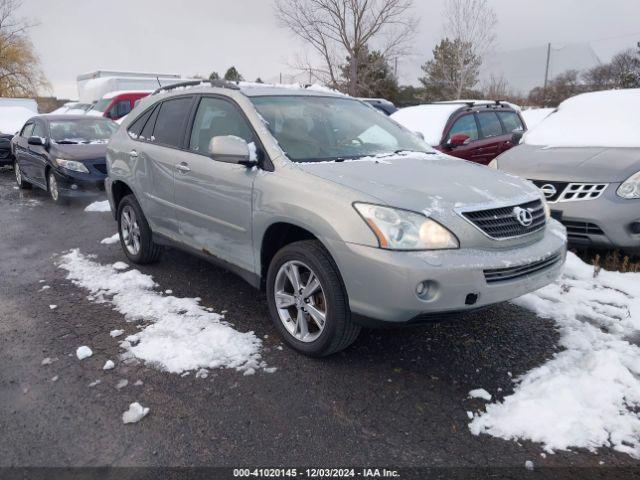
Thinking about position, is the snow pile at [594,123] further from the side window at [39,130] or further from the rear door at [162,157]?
the side window at [39,130]

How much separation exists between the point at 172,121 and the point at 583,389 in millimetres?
3788

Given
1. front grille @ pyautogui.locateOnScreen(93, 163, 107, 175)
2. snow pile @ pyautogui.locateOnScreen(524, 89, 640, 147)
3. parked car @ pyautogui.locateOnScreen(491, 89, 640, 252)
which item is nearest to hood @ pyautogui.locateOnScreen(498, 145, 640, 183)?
parked car @ pyautogui.locateOnScreen(491, 89, 640, 252)

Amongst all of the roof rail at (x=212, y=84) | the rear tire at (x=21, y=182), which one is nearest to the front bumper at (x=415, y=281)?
the roof rail at (x=212, y=84)

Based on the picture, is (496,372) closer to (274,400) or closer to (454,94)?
(274,400)

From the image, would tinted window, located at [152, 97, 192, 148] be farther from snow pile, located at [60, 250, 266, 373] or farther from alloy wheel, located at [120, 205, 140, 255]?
snow pile, located at [60, 250, 266, 373]

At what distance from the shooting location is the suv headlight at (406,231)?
2.72m

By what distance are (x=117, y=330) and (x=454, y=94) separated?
29331 millimetres

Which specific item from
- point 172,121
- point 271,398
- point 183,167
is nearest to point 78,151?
point 172,121

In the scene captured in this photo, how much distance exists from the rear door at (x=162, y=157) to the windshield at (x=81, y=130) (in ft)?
17.2

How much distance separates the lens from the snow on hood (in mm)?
14625

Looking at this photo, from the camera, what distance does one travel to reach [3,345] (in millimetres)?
3533

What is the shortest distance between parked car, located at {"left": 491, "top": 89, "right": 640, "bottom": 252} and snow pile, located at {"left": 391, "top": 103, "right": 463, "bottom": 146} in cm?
218

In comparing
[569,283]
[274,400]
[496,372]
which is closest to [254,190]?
[274,400]

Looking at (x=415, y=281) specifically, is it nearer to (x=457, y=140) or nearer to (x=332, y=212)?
(x=332, y=212)
